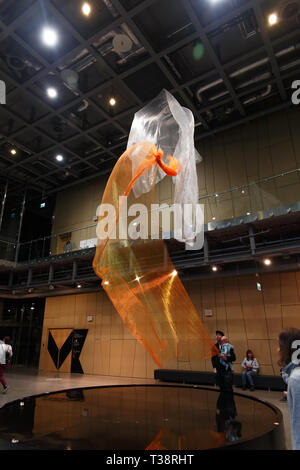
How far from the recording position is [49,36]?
346 inches

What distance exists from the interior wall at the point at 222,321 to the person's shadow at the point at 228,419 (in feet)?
15.5

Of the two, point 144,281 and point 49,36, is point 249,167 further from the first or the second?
point 144,281

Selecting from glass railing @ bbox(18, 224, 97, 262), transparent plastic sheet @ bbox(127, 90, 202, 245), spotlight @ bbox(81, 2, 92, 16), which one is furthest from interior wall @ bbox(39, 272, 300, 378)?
spotlight @ bbox(81, 2, 92, 16)

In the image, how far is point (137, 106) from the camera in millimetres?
11695

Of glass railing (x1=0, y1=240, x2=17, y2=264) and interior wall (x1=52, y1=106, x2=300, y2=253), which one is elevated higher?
interior wall (x1=52, y1=106, x2=300, y2=253)

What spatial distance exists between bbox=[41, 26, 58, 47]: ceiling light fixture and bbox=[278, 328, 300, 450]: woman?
10.3m

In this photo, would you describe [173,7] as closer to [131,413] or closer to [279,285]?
[279,285]

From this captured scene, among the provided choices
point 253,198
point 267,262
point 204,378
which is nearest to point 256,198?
point 253,198

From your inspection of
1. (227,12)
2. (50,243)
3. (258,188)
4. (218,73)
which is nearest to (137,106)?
(218,73)

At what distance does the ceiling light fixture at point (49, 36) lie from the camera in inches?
343

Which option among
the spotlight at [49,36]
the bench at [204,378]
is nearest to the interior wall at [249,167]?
the bench at [204,378]

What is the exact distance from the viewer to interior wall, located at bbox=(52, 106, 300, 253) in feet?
30.8

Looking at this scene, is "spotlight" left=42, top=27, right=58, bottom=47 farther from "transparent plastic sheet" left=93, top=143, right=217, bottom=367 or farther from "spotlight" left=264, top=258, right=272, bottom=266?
"spotlight" left=264, top=258, right=272, bottom=266

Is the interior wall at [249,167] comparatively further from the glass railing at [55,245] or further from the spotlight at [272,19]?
the spotlight at [272,19]
